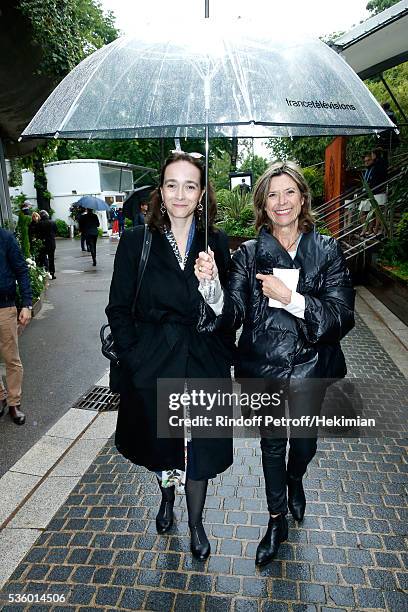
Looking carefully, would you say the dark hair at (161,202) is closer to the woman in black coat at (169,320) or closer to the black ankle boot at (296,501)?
the woman in black coat at (169,320)

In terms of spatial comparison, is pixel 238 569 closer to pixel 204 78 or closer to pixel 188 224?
pixel 188 224

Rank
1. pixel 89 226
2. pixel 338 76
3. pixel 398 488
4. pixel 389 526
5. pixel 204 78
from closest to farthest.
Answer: pixel 204 78 → pixel 338 76 → pixel 389 526 → pixel 398 488 → pixel 89 226

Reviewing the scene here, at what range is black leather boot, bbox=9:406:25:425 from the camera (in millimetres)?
4520

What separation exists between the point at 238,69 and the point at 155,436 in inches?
73.8

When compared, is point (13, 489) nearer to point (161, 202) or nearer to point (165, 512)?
point (165, 512)

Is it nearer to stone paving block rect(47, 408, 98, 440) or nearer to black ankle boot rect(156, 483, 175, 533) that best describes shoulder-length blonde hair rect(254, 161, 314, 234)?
black ankle boot rect(156, 483, 175, 533)

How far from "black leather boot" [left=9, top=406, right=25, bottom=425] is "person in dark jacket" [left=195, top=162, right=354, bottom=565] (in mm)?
2731

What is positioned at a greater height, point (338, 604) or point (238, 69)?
point (238, 69)

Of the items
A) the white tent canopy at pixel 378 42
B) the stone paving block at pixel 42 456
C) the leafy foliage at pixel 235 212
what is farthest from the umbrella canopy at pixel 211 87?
the leafy foliage at pixel 235 212

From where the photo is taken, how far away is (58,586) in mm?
2584

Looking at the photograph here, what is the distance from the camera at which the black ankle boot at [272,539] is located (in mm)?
2701

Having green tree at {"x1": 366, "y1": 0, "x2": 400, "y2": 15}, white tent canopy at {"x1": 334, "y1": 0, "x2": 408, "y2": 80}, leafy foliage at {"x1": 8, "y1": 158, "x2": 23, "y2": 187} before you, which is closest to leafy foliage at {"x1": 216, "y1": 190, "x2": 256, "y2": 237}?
leafy foliage at {"x1": 8, "y1": 158, "x2": 23, "y2": 187}

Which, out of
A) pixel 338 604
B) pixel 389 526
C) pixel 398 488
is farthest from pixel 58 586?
pixel 398 488

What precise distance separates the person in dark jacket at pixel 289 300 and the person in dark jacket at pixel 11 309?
239 centimetres
